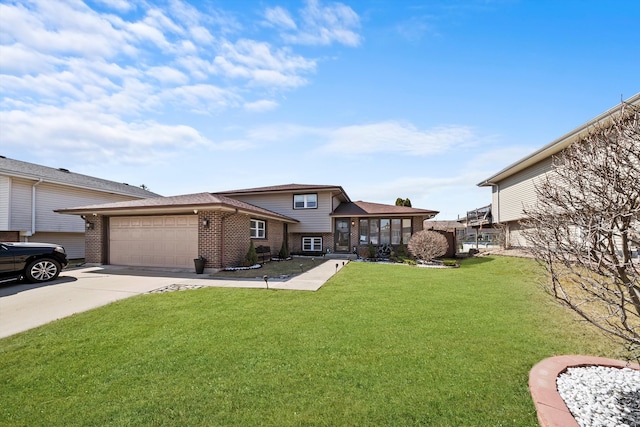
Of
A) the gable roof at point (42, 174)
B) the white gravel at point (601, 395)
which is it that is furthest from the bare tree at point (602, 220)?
the gable roof at point (42, 174)

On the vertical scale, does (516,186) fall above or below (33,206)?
above

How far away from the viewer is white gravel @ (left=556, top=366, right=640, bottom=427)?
2549mm

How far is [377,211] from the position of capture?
18922mm

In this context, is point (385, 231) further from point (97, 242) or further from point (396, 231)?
point (97, 242)

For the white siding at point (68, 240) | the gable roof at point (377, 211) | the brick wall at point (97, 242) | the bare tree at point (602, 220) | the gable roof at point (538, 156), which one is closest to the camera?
the bare tree at point (602, 220)

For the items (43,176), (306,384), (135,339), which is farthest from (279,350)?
(43,176)

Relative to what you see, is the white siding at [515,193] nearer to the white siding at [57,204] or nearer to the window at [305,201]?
the window at [305,201]

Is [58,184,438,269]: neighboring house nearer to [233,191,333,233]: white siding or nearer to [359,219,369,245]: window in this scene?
[233,191,333,233]: white siding

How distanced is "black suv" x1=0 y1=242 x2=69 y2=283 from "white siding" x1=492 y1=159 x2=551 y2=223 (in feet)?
68.7

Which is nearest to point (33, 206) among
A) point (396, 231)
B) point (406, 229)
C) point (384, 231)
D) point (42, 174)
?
point (42, 174)

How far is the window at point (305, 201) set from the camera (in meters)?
19.0

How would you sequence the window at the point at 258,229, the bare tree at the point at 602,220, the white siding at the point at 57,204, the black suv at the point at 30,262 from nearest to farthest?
the bare tree at the point at 602,220, the black suv at the point at 30,262, the window at the point at 258,229, the white siding at the point at 57,204

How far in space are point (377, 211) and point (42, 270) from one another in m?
16.1

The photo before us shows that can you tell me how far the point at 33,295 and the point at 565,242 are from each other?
11.0m
